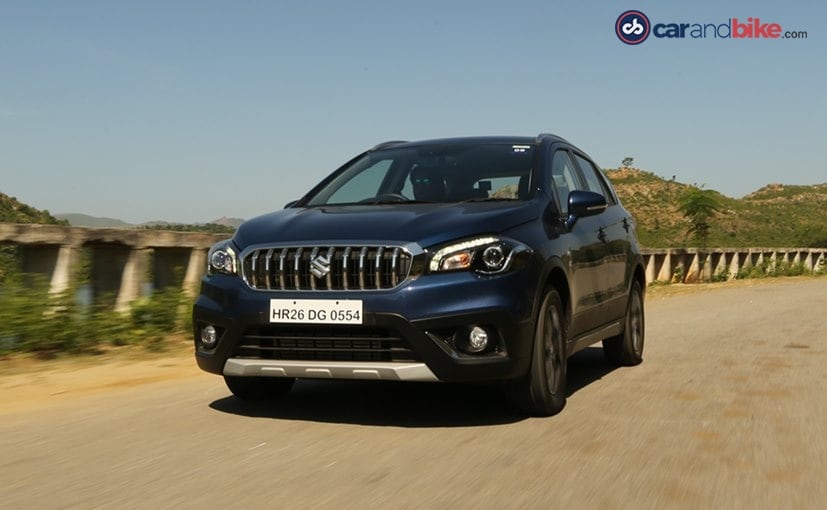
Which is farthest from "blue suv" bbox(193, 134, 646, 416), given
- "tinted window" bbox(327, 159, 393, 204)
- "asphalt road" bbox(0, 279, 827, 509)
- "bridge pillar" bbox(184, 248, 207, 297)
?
"bridge pillar" bbox(184, 248, 207, 297)

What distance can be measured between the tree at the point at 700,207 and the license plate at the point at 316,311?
131 feet

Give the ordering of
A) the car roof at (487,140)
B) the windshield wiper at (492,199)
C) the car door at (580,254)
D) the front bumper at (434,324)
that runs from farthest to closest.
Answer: the car roof at (487,140)
the car door at (580,254)
the windshield wiper at (492,199)
the front bumper at (434,324)

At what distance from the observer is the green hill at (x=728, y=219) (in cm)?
8456

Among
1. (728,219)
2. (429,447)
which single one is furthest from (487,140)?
(728,219)

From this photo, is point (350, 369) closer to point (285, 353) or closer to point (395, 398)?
point (285, 353)

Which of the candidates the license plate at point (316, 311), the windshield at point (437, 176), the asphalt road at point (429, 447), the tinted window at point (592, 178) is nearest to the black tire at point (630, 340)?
the asphalt road at point (429, 447)

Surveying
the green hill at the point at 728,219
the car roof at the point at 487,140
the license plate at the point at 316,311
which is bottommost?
the green hill at the point at 728,219

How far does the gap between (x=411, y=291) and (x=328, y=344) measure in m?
0.53

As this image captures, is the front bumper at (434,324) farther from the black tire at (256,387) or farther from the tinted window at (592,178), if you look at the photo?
the tinted window at (592,178)

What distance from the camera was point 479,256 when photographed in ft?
18.4

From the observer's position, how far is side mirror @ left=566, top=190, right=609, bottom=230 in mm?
6723

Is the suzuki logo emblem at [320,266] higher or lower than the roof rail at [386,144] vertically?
lower

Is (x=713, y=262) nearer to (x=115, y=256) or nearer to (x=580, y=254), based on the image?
(x=115, y=256)

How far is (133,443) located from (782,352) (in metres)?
6.39
